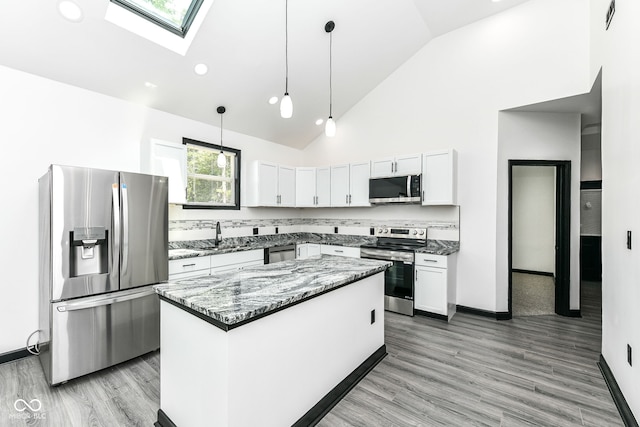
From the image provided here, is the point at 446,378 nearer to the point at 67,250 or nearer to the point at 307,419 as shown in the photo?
the point at 307,419

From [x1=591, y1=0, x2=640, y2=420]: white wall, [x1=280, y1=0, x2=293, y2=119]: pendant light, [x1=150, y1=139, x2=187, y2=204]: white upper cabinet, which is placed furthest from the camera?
[x1=150, y1=139, x2=187, y2=204]: white upper cabinet

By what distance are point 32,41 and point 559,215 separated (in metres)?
6.08

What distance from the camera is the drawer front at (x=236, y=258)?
371cm

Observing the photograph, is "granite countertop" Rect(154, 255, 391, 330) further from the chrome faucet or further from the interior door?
the chrome faucet

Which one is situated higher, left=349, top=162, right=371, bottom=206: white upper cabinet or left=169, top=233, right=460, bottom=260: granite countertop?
left=349, top=162, right=371, bottom=206: white upper cabinet

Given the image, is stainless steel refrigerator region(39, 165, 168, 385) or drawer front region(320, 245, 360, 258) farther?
drawer front region(320, 245, 360, 258)

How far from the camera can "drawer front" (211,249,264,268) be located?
371cm

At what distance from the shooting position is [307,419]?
75.0 inches

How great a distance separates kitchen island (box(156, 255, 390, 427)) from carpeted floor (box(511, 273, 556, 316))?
3.16 m

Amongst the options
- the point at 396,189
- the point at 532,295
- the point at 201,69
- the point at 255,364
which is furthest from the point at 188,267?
the point at 532,295

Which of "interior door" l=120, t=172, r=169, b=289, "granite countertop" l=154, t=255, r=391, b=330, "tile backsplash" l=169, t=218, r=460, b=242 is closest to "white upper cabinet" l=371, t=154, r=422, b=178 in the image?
"tile backsplash" l=169, t=218, r=460, b=242

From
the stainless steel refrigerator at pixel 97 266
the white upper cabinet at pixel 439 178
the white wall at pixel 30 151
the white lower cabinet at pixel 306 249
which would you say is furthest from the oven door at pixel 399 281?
the white wall at pixel 30 151

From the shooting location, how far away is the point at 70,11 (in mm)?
2486

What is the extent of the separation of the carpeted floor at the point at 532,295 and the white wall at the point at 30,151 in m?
5.61
